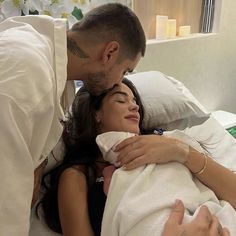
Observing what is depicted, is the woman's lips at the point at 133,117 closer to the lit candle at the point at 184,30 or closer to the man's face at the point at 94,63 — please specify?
the man's face at the point at 94,63

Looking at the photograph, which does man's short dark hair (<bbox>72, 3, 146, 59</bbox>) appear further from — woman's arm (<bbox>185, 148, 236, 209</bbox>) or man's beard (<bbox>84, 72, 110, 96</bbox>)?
woman's arm (<bbox>185, 148, 236, 209</bbox>)

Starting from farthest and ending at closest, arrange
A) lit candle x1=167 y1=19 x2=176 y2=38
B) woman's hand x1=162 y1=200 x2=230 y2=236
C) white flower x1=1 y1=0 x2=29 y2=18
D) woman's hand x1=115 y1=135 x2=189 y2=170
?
lit candle x1=167 y1=19 x2=176 y2=38
white flower x1=1 y1=0 x2=29 y2=18
woman's hand x1=115 y1=135 x2=189 y2=170
woman's hand x1=162 y1=200 x2=230 y2=236

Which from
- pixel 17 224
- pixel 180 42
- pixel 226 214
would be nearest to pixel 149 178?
pixel 226 214

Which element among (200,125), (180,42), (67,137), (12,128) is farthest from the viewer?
(180,42)

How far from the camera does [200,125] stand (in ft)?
6.24

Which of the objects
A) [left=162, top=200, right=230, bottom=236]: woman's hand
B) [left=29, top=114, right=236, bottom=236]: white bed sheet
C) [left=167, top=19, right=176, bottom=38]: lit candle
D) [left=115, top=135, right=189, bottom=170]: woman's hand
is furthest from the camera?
[left=167, top=19, right=176, bottom=38]: lit candle

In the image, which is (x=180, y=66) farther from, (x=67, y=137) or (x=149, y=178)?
(x=149, y=178)

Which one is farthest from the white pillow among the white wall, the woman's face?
the white wall

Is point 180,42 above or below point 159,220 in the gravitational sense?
above

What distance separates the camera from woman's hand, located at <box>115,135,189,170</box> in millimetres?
1196

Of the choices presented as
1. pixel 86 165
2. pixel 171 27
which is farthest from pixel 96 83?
pixel 171 27

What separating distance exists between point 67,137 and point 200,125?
81 cm

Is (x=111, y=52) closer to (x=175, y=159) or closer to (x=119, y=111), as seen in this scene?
(x=119, y=111)

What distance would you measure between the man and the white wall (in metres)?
1.00
